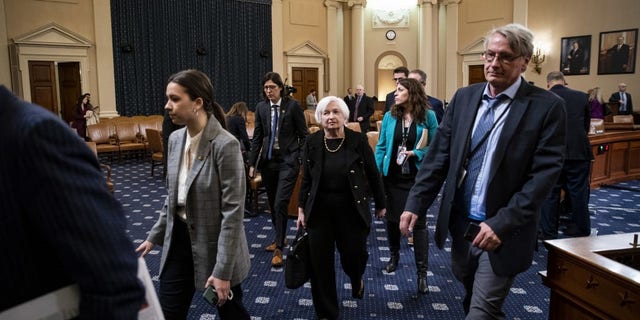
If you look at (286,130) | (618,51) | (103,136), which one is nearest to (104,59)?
(103,136)

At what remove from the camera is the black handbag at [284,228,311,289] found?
3197mm

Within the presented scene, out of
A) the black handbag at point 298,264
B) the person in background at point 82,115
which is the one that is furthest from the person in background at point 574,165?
the person in background at point 82,115

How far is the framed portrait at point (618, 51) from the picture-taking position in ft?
46.2

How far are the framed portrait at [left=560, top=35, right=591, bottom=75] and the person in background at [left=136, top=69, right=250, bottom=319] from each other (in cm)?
1552

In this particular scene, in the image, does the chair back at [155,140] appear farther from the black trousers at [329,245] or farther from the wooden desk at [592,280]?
Answer: the wooden desk at [592,280]

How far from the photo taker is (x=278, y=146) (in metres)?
4.50

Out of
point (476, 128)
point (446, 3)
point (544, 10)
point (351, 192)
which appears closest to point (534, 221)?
point (476, 128)

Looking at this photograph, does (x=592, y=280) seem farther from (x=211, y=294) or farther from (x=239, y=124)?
(x=239, y=124)

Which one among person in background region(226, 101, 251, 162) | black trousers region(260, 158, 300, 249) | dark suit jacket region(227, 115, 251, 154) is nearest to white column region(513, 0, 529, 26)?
person in background region(226, 101, 251, 162)

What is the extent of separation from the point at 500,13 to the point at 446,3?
84.4 inches

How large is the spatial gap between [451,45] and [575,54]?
4.36 m

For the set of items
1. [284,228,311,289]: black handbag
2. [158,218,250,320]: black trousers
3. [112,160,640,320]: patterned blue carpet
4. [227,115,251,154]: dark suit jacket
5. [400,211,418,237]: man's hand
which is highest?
[227,115,251,154]: dark suit jacket

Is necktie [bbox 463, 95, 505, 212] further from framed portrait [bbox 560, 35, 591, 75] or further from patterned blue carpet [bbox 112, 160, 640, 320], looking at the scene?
framed portrait [bbox 560, 35, 591, 75]

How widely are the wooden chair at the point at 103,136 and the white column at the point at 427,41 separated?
Result: 11.0 m
